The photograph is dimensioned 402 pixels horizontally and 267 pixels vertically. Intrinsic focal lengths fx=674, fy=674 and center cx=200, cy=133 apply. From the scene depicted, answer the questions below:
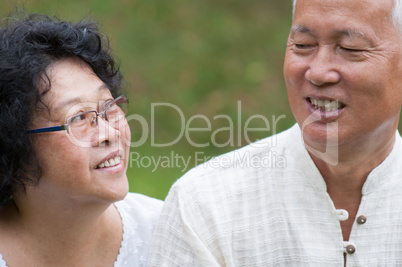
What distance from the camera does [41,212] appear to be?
134 inches

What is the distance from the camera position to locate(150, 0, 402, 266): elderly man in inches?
117

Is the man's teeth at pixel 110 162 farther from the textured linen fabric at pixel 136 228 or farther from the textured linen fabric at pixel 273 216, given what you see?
the textured linen fabric at pixel 136 228

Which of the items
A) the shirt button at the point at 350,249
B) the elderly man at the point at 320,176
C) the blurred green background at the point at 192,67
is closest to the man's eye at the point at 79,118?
the elderly man at the point at 320,176

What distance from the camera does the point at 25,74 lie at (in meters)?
3.22

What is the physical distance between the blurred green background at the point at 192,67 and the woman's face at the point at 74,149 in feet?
10.6

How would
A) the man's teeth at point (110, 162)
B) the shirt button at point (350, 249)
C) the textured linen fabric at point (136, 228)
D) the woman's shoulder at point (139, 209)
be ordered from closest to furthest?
1. the shirt button at point (350, 249)
2. the man's teeth at point (110, 162)
3. the textured linen fabric at point (136, 228)
4. the woman's shoulder at point (139, 209)

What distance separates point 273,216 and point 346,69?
2.68ft

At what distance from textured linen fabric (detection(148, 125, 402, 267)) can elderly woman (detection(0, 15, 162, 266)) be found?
1.18 ft

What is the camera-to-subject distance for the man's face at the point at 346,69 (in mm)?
2963

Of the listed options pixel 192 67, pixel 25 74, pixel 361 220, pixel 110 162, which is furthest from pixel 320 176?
pixel 192 67

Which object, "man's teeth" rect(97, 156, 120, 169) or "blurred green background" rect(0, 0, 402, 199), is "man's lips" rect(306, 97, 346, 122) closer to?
"man's teeth" rect(97, 156, 120, 169)

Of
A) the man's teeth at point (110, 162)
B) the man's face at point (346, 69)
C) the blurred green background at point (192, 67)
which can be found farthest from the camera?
the blurred green background at point (192, 67)

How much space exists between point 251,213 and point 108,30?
5419mm
